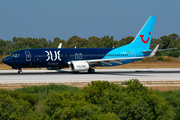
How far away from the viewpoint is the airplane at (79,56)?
36.2 metres

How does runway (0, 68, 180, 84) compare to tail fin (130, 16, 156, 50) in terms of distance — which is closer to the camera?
runway (0, 68, 180, 84)

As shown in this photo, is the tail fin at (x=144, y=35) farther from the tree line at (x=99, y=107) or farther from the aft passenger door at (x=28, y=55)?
the tree line at (x=99, y=107)

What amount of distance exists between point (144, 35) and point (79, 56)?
12088 mm

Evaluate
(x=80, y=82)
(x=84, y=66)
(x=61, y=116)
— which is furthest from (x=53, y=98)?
(x=84, y=66)

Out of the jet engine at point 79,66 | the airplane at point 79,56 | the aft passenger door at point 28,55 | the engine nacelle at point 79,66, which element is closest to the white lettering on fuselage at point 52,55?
the airplane at point 79,56

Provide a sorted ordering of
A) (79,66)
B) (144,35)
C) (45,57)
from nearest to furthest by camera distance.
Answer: (79,66)
(45,57)
(144,35)

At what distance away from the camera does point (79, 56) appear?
38906 mm

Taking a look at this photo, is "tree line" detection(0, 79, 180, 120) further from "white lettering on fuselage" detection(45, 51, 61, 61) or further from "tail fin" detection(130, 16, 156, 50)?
"tail fin" detection(130, 16, 156, 50)

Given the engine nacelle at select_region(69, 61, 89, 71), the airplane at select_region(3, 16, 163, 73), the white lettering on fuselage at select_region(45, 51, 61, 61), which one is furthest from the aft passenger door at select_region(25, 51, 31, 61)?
the engine nacelle at select_region(69, 61, 89, 71)

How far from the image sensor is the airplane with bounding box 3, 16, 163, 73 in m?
36.2

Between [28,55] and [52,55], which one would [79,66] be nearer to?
[52,55]

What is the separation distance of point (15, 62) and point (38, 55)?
3.36 meters

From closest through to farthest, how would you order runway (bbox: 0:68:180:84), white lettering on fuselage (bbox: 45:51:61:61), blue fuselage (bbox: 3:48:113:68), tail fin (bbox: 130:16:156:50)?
1. runway (bbox: 0:68:180:84)
2. blue fuselage (bbox: 3:48:113:68)
3. white lettering on fuselage (bbox: 45:51:61:61)
4. tail fin (bbox: 130:16:156:50)

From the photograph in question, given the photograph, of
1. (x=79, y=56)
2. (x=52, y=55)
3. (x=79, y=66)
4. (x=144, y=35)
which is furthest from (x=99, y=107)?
(x=144, y=35)
